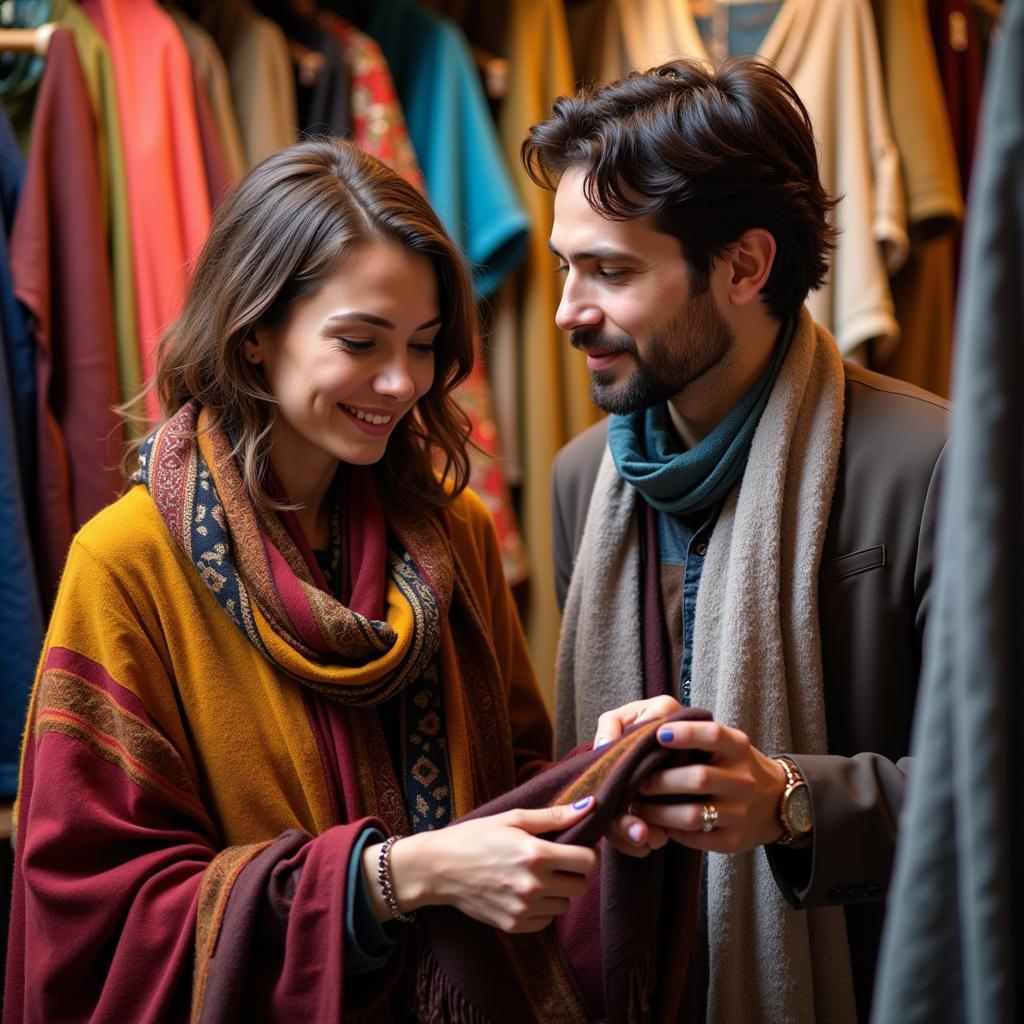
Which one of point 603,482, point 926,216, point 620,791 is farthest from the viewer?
point 926,216

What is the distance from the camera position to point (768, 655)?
49.4 inches

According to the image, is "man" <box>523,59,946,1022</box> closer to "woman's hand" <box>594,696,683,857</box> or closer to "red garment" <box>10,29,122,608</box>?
"woman's hand" <box>594,696,683,857</box>

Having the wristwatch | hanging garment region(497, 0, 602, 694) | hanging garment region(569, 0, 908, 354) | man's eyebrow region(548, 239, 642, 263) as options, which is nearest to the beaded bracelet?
the wristwatch

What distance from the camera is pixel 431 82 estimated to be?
83.5 inches

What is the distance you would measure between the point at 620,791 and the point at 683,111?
804 mm

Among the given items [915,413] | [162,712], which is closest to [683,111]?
[915,413]

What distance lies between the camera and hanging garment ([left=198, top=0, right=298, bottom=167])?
1.92 meters

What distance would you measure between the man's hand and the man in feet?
0.39

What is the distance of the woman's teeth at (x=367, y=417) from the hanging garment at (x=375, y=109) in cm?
88

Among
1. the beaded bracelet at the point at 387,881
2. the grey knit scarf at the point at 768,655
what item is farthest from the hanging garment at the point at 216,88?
the beaded bracelet at the point at 387,881

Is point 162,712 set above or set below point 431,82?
below

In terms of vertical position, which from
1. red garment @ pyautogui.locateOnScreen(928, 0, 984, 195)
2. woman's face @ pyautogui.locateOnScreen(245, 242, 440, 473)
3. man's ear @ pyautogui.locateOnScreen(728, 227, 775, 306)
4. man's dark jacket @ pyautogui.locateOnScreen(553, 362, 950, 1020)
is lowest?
man's dark jacket @ pyautogui.locateOnScreen(553, 362, 950, 1020)

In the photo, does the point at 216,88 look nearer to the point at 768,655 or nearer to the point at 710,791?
the point at 768,655

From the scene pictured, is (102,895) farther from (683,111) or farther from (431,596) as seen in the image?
(683,111)
